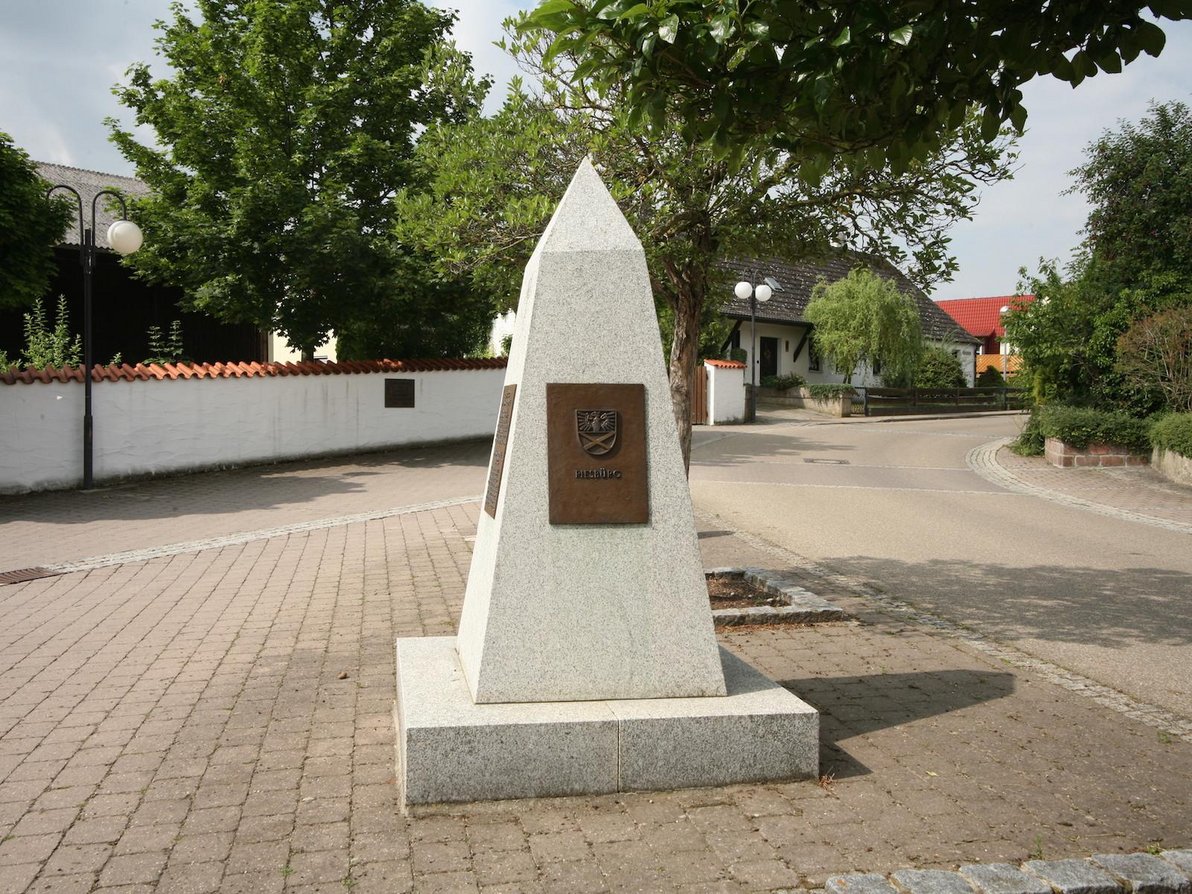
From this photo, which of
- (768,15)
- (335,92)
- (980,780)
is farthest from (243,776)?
(335,92)

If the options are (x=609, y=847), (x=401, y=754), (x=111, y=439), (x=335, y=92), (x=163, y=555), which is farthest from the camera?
(x=335, y=92)

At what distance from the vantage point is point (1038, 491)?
55.5ft

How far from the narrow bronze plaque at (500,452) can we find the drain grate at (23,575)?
6150 millimetres

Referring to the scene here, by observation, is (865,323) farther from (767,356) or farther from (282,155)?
(282,155)

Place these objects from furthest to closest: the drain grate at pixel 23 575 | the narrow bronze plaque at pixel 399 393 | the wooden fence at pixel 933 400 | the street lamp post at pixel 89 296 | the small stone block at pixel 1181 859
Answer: the wooden fence at pixel 933 400, the narrow bronze plaque at pixel 399 393, the street lamp post at pixel 89 296, the drain grate at pixel 23 575, the small stone block at pixel 1181 859

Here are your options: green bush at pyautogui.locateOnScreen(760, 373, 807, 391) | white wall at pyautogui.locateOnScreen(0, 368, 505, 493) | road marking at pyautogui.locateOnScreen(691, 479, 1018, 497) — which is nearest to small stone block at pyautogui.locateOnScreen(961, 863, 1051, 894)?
road marking at pyautogui.locateOnScreen(691, 479, 1018, 497)

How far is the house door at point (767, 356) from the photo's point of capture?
3984 cm

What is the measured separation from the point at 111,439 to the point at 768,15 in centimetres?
1407

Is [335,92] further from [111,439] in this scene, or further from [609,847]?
[609,847]

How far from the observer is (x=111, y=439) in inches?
628

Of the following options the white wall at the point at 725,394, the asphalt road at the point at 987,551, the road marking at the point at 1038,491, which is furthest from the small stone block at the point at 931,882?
the white wall at the point at 725,394

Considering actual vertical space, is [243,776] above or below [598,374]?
below

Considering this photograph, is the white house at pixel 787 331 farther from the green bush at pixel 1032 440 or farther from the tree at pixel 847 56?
the tree at pixel 847 56

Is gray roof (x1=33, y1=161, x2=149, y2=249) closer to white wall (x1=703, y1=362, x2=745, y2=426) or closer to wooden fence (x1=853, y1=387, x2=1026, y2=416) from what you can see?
white wall (x1=703, y1=362, x2=745, y2=426)
